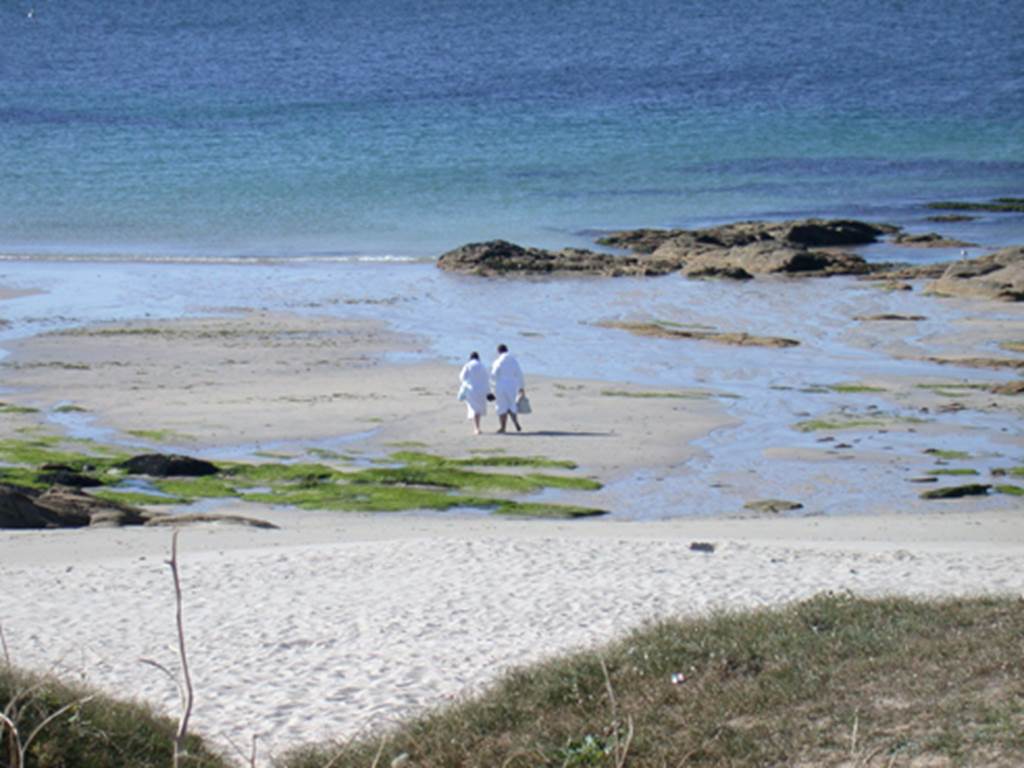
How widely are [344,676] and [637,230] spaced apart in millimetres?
35501

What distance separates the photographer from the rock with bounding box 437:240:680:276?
3738cm

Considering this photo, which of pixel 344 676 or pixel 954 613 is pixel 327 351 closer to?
pixel 344 676

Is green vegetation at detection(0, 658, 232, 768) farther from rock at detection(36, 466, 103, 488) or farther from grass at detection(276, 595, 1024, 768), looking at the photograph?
rock at detection(36, 466, 103, 488)

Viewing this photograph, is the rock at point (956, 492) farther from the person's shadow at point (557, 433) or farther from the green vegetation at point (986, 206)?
the green vegetation at point (986, 206)

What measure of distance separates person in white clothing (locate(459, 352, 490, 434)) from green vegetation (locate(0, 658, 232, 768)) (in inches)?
479

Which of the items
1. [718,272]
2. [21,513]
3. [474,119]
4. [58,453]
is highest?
[474,119]

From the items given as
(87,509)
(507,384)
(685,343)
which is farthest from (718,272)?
(87,509)

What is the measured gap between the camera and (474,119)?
7325cm

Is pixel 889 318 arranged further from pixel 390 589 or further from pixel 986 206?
pixel 986 206

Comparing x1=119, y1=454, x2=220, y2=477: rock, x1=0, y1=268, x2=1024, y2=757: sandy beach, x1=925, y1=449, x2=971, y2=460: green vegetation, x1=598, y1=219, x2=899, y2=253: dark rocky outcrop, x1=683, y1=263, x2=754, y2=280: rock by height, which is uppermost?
x1=598, y1=219, x2=899, y2=253: dark rocky outcrop

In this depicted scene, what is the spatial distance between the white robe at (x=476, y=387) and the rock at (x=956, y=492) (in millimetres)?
6248

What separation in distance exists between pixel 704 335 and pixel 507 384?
329 inches

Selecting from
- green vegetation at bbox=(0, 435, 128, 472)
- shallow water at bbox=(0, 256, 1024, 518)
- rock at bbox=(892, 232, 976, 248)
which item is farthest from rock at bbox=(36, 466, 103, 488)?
rock at bbox=(892, 232, 976, 248)

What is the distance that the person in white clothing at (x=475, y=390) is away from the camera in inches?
792
